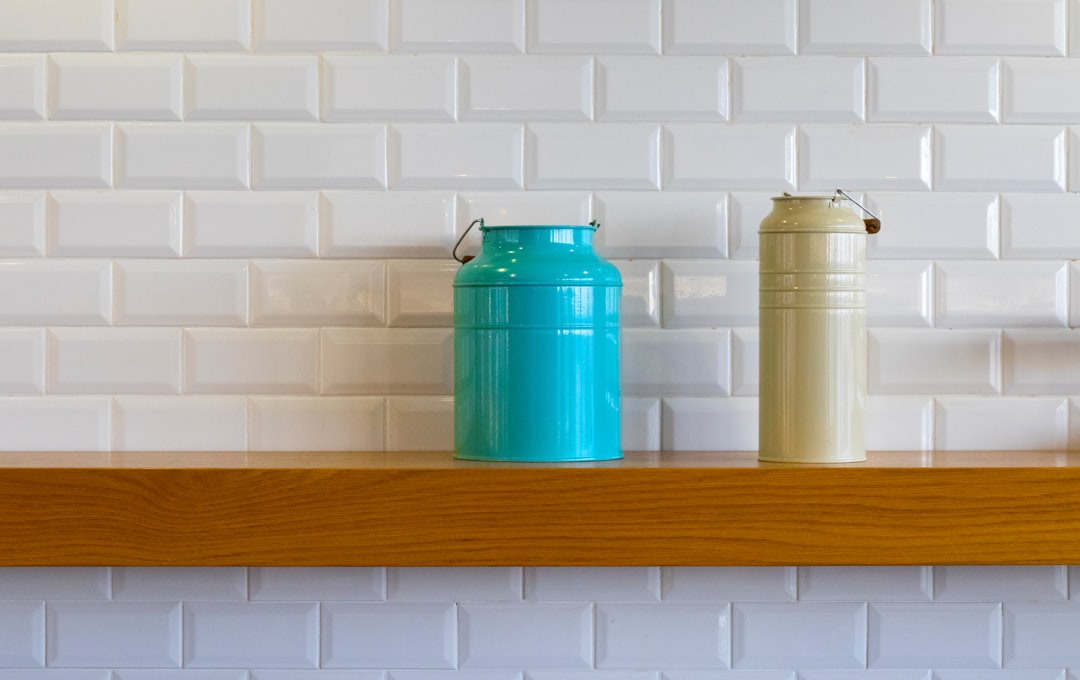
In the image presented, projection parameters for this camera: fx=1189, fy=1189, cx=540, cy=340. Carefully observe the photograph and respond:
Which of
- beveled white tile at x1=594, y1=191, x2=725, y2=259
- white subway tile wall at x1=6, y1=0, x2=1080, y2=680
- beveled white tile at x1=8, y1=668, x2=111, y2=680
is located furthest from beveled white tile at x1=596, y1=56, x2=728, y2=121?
beveled white tile at x1=8, y1=668, x2=111, y2=680

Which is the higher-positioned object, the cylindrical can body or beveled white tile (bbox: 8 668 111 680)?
the cylindrical can body

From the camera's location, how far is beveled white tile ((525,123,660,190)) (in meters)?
1.56

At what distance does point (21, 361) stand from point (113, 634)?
38cm

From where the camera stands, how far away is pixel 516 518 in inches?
49.3

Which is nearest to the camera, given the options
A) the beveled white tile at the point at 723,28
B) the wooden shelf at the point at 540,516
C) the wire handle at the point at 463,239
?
the wooden shelf at the point at 540,516

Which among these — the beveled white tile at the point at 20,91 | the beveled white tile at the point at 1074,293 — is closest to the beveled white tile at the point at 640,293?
the beveled white tile at the point at 1074,293

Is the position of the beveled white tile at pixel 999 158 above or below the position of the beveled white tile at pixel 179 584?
above

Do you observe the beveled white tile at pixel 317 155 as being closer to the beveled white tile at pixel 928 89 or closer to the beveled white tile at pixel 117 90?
the beveled white tile at pixel 117 90

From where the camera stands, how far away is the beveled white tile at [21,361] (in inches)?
61.1

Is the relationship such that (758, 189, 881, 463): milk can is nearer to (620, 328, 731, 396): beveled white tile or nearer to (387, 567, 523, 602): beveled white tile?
(620, 328, 731, 396): beveled white tile

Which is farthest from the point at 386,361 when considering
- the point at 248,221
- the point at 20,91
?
the point at 20,91

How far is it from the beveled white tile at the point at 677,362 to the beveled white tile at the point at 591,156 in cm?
20

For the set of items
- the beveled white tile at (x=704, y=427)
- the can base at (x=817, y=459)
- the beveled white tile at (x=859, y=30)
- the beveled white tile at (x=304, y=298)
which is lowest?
the can base at (x=817, y=459)

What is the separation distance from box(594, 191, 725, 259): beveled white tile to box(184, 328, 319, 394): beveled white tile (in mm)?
428
